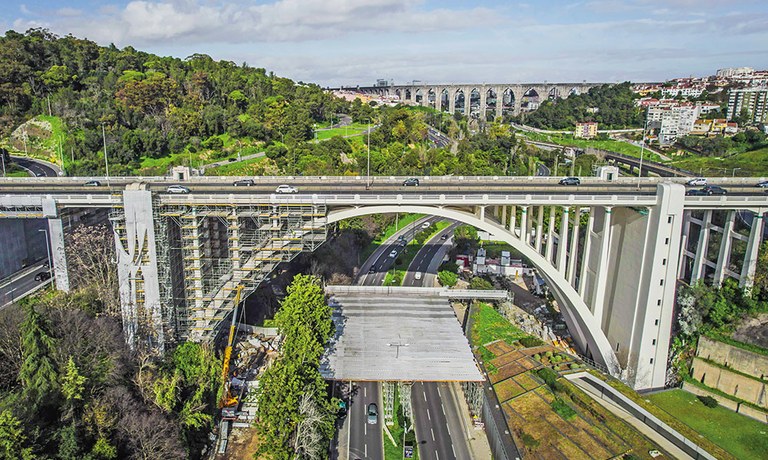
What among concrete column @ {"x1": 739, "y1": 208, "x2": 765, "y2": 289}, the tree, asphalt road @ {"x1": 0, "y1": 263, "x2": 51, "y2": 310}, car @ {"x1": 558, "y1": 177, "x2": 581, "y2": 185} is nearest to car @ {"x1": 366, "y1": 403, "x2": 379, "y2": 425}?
the tree

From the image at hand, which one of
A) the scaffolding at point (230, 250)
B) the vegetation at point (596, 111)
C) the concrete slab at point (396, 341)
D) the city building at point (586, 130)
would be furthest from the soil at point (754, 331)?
the vegetation at point (596, 111)

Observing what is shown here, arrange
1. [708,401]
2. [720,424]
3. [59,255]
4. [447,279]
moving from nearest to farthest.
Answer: [720,424] → [59,255] → [708,401] → [447,279]

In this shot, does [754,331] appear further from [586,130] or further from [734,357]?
[586,130]

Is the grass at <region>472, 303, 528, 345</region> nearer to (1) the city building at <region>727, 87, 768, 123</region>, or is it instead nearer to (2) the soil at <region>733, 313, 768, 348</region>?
(2) the soil at <region>733, 313, 768, 348</region>

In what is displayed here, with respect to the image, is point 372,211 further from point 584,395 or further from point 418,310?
point 584,395

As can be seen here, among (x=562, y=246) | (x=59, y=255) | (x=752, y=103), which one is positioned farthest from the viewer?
(x=752, y=103)

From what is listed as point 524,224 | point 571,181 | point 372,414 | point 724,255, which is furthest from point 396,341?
point 724,255

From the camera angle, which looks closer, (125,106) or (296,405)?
(296,405)
